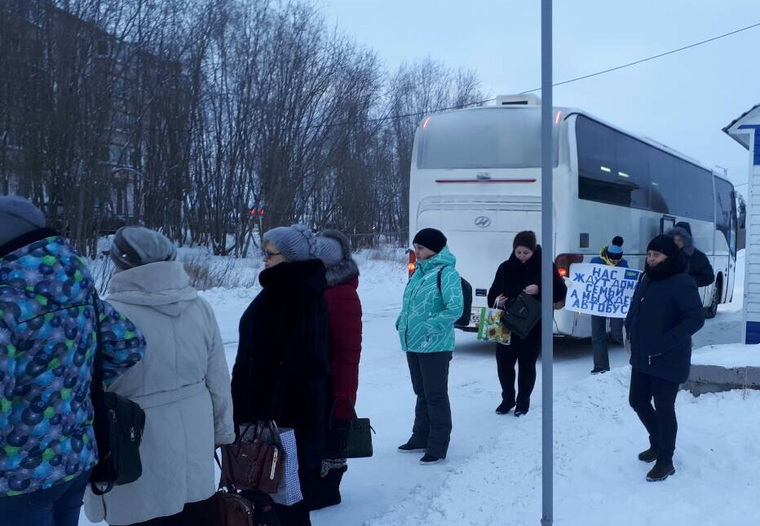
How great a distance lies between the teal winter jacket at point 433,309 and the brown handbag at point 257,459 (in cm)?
225

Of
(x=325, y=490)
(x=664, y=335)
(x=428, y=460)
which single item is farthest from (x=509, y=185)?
(x=325, y=490)

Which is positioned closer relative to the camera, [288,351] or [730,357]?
[288,351]

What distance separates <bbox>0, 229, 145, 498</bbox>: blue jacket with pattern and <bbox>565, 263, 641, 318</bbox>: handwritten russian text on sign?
809cm

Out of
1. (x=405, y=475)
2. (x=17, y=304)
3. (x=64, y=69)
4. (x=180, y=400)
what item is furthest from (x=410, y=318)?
(x=64, y=69)

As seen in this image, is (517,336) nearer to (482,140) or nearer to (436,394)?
(436,394)

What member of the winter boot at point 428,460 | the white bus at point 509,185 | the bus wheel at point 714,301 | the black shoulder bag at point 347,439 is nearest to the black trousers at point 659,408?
the winter boot at point 428,460

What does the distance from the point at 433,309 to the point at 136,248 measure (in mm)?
3290

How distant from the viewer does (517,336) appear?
780 centimetres

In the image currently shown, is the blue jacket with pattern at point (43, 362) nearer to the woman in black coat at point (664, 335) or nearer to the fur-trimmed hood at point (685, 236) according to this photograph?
the woman in black coat at point (664, 335)

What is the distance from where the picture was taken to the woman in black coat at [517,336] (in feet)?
25.5

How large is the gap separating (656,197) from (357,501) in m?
10.8

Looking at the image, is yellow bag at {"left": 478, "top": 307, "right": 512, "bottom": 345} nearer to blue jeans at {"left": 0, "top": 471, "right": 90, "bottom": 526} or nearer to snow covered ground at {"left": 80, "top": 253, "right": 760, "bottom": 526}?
snow covered ground at {"left": 80, "top": 253, "right": 760, "bottom": 526}

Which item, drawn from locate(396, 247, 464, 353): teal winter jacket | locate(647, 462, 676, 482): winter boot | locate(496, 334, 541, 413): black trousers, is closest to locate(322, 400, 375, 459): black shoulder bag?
locate(396, 247, 464, 353): teal winter jacket

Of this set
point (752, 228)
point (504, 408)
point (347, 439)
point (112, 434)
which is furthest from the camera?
point (752, 228)
